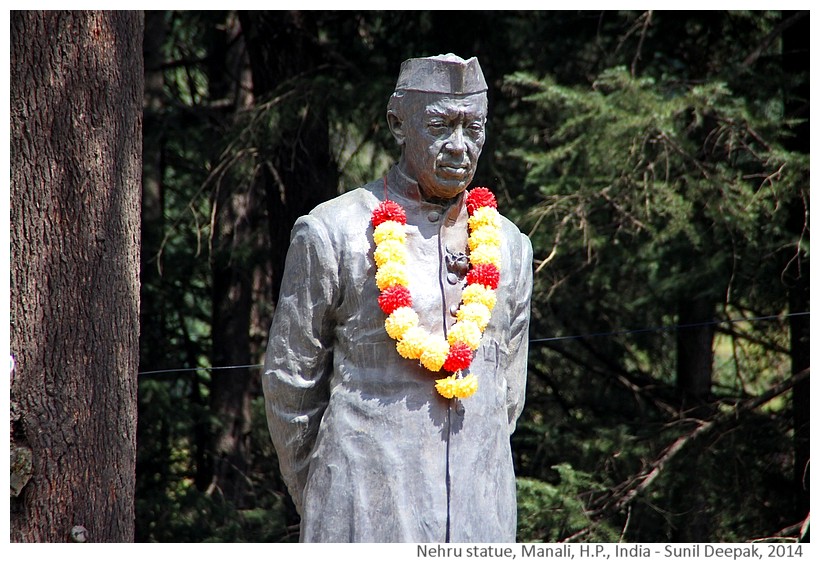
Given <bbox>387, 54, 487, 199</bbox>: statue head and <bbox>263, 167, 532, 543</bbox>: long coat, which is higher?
<bbox>387, 54, 487, 199</bbox>: statue head

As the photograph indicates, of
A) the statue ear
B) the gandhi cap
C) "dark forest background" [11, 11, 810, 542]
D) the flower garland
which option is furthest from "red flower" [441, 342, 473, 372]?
"dark forest background" [11, 11, 810, 542]

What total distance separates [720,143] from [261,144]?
333 cm

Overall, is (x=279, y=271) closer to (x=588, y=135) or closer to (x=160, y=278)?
(x=160, y=278)

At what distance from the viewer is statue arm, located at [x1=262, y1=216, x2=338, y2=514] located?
4621 millimetres

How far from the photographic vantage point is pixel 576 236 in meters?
9.41

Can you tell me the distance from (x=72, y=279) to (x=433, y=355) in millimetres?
2478

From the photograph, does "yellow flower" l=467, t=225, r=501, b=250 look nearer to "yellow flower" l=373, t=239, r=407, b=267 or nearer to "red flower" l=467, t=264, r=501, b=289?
"red flower" l=467, t=264, r=501, b=289

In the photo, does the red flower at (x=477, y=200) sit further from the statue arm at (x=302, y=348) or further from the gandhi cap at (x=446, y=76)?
the statue arm at (x=302, y=348)

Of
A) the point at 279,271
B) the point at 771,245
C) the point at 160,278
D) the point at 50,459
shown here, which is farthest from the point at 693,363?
the point at 50,459

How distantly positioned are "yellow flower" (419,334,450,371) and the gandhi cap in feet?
2.83

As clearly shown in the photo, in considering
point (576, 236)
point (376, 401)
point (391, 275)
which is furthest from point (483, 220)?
point (576, 236)
